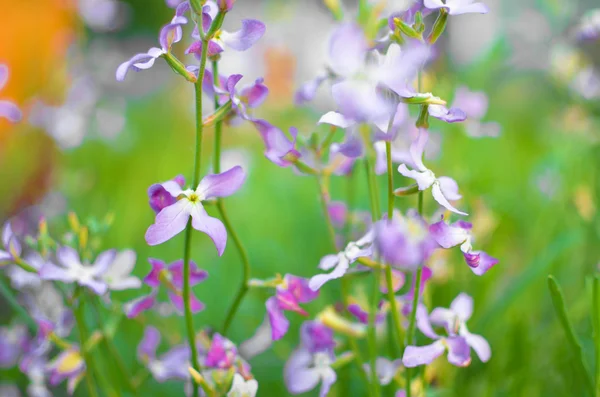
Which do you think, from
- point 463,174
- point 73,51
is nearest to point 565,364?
point 463,174

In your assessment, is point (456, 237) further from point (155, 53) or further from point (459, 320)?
point (155, 53)

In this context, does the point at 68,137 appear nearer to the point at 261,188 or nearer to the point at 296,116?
the point at 261,188

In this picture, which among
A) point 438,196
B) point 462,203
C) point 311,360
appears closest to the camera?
point 438,196

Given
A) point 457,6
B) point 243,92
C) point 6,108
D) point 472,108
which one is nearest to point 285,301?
point 243,92

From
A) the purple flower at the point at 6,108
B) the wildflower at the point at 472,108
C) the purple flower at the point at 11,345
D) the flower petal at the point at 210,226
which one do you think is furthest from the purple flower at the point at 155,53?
the wildflower at the point at 472,108

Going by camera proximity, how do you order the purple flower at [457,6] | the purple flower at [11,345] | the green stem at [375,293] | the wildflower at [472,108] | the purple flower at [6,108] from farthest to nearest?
the wildflower at [472,108], the purple flower at [11,345], the purple flower at [6,108], the green stem at [375,293], the purple flower at [457,6]

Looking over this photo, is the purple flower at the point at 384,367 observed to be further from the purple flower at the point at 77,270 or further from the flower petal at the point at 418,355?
the purple flower at the point at 77,270
